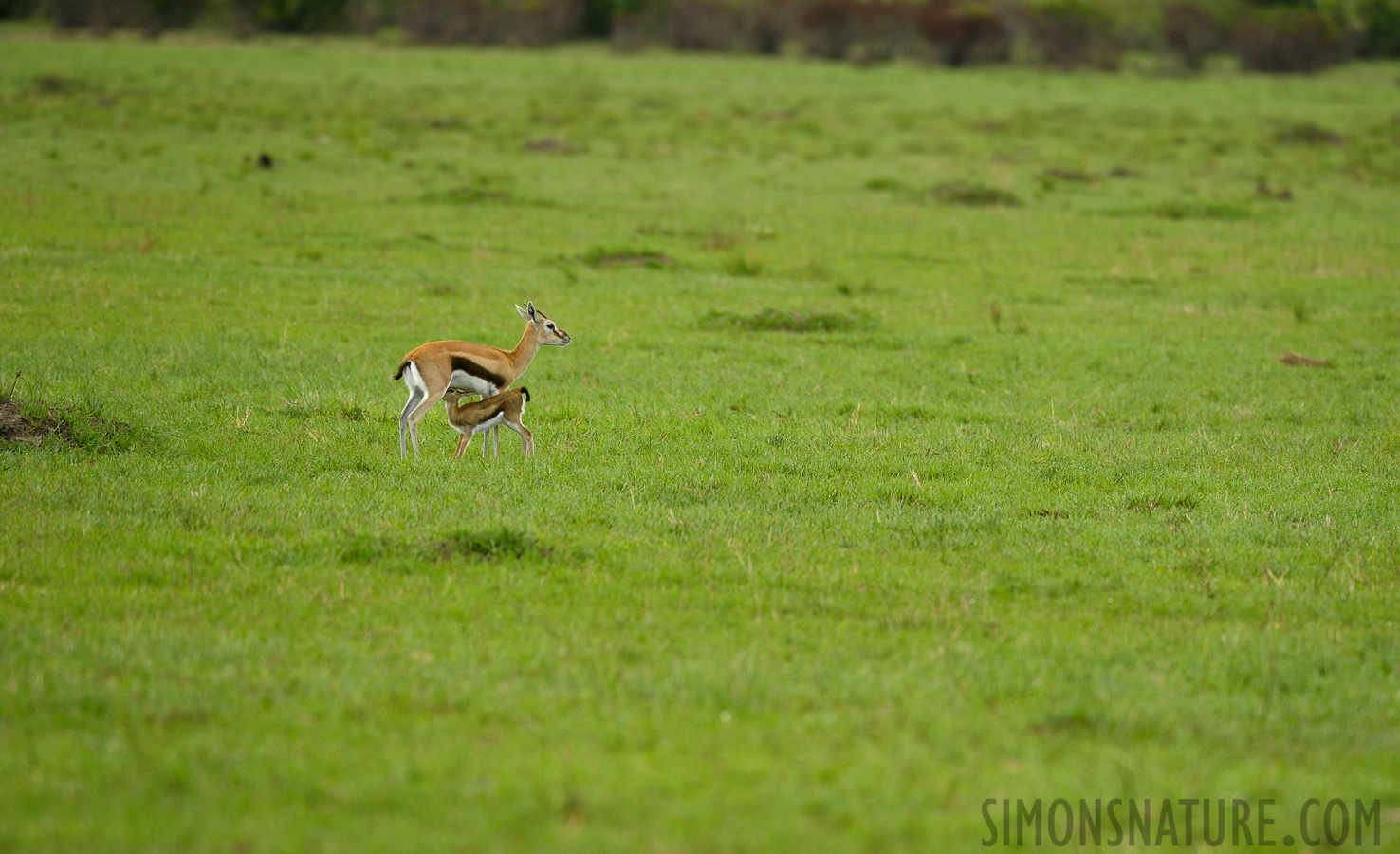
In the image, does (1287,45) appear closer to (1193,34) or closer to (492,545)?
(1193,34)

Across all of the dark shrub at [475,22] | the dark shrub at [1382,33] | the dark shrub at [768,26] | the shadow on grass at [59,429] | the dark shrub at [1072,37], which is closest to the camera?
the shadow on grass at [59,429]

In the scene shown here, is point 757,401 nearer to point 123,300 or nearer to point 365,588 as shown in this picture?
point 365,588

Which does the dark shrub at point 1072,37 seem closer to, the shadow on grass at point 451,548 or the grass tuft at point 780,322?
the grass tuft at point 780,322

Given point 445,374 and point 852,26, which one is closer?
point 445,374

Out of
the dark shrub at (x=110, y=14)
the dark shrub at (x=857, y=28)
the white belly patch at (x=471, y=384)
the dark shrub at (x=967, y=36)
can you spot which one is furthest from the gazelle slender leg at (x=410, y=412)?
the dark shrub at (x=110, y=14)

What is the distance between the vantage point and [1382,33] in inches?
2813

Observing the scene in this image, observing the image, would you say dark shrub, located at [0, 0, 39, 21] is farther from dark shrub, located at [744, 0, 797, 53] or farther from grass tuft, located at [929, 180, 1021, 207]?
grass tuft, located at [929, 180, 1021, 207]

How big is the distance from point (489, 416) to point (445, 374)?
482 millimetres

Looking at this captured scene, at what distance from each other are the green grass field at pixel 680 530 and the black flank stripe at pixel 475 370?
67cm

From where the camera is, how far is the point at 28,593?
661 cm

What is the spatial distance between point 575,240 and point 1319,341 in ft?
37.6

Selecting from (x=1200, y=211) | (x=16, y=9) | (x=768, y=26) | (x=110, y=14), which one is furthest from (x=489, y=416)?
(x=16, y=9)

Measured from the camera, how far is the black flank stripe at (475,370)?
9.55 metres

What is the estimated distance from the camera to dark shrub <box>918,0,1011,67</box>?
65250mm
